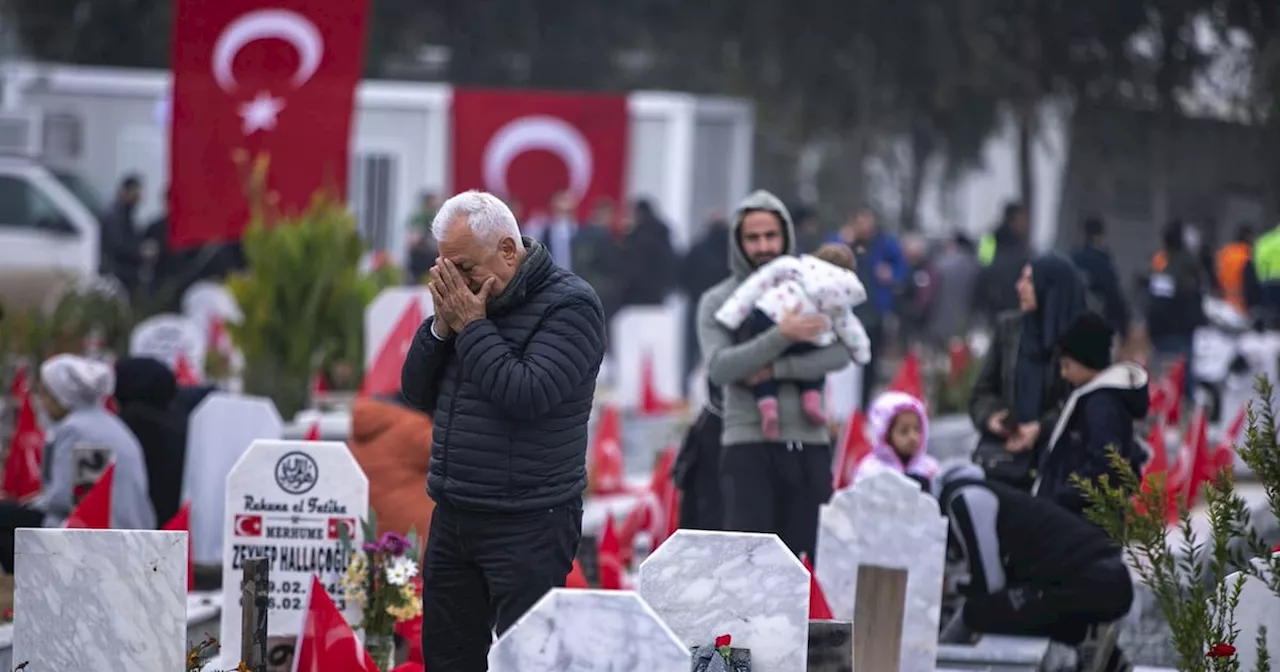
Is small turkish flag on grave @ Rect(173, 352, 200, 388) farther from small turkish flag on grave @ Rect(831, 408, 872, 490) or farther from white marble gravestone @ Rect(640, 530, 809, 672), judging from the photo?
white marble gravestone @ Rect(640, 530, 809, 672)

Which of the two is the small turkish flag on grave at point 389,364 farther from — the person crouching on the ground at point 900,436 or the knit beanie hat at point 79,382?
the person crouching on the ground at point 900,436

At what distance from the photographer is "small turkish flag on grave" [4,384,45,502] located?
11.1m

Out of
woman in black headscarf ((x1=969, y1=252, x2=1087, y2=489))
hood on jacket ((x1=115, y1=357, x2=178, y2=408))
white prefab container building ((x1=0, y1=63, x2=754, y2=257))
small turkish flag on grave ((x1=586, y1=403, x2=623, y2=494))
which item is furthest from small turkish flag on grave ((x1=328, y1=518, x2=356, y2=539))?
white prefab container building ((x1=0, y1=63, x2=754, y2=257))

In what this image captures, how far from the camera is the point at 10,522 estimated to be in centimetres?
814

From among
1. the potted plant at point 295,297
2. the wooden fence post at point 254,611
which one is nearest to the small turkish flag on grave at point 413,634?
the wooden fence post at point 254,611

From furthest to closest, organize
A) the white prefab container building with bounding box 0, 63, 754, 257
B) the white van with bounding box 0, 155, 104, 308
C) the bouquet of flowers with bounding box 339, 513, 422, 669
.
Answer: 1. the white prefab container building with bounding box 0, 63, 754, 257
2. the white van with bounding box 0, 155, 104, 308
3. the bouquet of flowers with bounding box 339, 513, 422, 669

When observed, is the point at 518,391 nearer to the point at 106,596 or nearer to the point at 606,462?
the point at 106,596

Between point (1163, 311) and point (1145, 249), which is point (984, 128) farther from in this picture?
point (1163, 311)

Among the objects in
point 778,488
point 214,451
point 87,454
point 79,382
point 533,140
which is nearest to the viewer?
point 778,488

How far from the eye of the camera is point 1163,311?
18.0 m

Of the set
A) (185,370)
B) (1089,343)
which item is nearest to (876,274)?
(185,370)

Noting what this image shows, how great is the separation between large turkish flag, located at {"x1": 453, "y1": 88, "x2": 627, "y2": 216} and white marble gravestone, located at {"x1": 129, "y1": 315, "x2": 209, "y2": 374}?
8730mm

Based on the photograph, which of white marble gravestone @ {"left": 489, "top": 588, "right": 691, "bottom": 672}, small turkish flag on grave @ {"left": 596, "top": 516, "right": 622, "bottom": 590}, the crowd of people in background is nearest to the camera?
white marble gravestone @ {"left": 489, "top": 588, "right": 691, "bottom": 672}

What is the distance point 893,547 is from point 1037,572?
2.02ft
